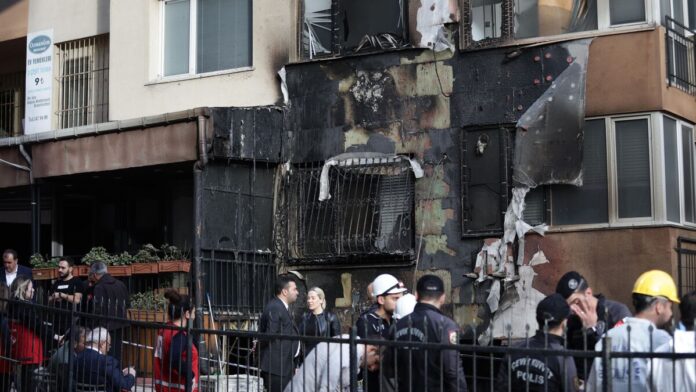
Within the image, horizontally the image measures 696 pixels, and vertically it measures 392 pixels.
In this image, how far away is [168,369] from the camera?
10.4 metres

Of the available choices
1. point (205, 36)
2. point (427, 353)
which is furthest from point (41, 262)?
point (427, 353)

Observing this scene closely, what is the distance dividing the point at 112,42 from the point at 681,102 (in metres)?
9.03

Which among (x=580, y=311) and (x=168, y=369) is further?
(x=168, y=369)

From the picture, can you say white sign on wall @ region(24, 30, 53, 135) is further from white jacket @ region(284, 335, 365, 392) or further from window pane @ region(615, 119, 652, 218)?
white jacket @ region(284, 335, 365, 392)

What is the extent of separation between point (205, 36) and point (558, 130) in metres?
6.26

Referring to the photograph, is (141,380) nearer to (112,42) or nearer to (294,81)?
(294,81)

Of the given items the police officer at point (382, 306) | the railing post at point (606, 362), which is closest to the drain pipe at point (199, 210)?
the police officer at point (382, 306)

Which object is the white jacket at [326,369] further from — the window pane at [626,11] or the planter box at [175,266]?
the planter box at [175,266]

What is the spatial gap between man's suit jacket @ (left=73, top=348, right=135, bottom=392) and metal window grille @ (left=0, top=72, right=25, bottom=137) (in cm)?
1235

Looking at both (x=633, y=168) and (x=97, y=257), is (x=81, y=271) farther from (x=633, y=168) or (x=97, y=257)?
(x=633, y=168)

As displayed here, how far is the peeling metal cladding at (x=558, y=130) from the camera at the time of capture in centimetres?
1470

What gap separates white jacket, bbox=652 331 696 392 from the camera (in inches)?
289

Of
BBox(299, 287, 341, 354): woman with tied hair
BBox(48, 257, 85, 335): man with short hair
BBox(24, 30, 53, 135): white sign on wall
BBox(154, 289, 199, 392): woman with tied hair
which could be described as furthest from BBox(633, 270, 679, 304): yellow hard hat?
BBox(24, 30, 53, 135): white sign on wall

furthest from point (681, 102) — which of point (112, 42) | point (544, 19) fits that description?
point (112, 42)
